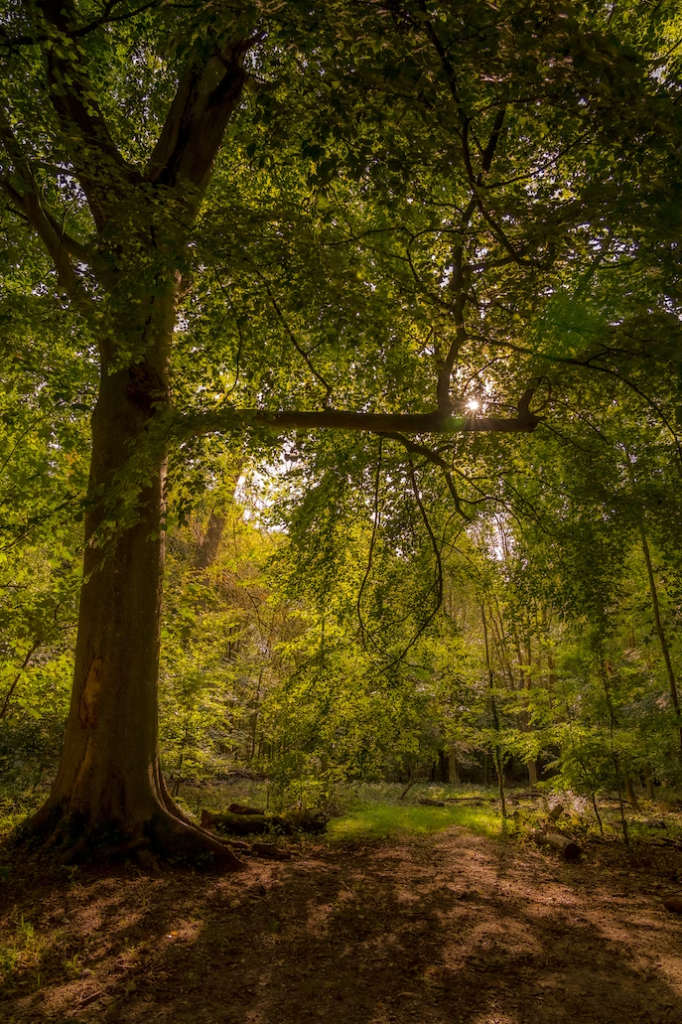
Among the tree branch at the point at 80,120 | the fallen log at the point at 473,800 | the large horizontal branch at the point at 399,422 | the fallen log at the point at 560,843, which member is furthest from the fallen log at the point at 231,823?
the fallen log at the point at 473,800

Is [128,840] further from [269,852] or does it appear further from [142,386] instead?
[142,386]

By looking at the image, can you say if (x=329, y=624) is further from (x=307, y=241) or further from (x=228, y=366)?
(x=307, y=241)

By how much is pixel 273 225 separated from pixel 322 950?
5.75 meters

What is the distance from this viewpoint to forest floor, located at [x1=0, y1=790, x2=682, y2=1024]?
3.47 meters

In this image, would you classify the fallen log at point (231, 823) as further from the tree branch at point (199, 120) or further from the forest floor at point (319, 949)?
the tree branch at point (199, 120)

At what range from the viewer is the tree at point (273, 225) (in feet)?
9.98

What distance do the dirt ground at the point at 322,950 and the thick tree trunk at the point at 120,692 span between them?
48 cm

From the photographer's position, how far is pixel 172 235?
13.8ft

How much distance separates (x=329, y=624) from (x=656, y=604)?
5269 mm

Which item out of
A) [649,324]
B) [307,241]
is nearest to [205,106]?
Answer: [307,241]

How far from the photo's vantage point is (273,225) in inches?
197

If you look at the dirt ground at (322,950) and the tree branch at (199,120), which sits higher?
the tree branch at (199,120)

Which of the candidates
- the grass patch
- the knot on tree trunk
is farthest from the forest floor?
the knot on tree trunk

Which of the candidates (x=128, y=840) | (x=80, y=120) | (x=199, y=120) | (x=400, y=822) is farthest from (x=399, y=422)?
(x=400, y=822)
